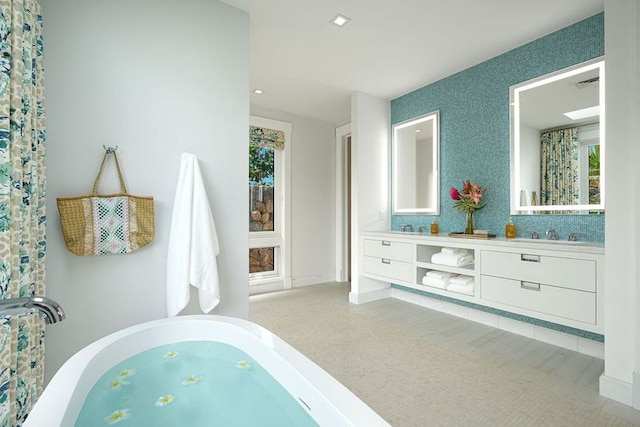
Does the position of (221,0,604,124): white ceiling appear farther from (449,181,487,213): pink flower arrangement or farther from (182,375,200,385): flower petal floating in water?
(182,375,200,385): flower petal floating in water

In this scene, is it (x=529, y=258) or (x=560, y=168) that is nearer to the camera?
(x=529, y=258)

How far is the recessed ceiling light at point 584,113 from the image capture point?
2.31 meters

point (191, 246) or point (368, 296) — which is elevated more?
point (191, 246)

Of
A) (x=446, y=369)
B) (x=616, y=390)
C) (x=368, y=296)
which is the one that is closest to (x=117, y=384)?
(x=446, y=369)

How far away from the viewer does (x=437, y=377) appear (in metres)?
1.98

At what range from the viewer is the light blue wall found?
238 centimetres

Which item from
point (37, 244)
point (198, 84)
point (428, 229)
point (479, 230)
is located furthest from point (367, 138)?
point (37, 244)

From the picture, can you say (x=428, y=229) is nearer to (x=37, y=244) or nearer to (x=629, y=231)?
(x=629, y=231)

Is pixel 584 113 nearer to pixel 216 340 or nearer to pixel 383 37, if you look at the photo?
pixel 383 37

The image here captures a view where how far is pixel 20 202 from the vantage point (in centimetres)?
119

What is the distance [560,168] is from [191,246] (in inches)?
117

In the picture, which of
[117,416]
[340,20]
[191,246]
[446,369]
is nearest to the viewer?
[117,416]

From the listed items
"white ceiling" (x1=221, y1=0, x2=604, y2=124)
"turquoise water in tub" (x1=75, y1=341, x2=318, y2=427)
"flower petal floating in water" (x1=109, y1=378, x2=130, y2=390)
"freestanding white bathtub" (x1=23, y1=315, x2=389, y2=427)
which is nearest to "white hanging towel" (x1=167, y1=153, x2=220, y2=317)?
"freestanding white bathtub" (x1=23, y1=315, x2=389, y2=427)

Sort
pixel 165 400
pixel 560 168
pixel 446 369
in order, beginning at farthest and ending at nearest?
Answer: 1. pixel 560 168
2. pixel 446 369
3. pixel 165 400
